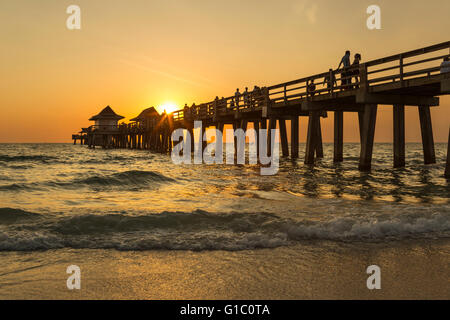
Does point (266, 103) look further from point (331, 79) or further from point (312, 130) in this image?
point (331, 79)

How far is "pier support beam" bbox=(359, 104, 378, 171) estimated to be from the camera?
14242mm

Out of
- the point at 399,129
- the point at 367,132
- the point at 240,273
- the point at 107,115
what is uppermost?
the point at 107,115

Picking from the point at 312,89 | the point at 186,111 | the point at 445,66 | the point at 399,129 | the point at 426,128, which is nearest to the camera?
the point at 445,66

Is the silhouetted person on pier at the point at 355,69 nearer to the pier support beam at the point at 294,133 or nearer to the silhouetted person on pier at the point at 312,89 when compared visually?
the silhouetted person on pier at the point at 312,89

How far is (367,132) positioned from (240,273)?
12.3 metres

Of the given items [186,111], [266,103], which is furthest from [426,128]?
[186,111]

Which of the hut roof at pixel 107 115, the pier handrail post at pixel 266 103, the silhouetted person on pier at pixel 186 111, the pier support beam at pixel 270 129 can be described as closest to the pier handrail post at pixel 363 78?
the pier handrail post at pixel 266 103

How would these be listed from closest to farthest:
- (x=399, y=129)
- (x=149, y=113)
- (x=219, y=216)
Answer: (x=219, y=216) < (x=399, y=129) < (x=149, y=113)

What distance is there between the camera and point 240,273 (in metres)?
3.63

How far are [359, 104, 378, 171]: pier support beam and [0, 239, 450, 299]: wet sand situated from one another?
10382mm

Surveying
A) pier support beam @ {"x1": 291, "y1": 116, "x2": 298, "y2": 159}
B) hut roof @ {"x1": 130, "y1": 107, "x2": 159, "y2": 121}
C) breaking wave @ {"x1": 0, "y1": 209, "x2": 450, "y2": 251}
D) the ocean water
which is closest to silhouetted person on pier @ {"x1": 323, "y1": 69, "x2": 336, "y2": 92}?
pier support beam @ {"x1": 291, "y1": 116, "x2": 298, "y2": 159}

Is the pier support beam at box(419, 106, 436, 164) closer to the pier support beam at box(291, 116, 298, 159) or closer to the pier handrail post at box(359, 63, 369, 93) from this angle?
the pier handrail post at box(359, 63, 369, 93)

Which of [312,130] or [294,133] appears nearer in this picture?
[312,130]

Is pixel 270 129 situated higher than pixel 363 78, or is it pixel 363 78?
pixel 363 78
